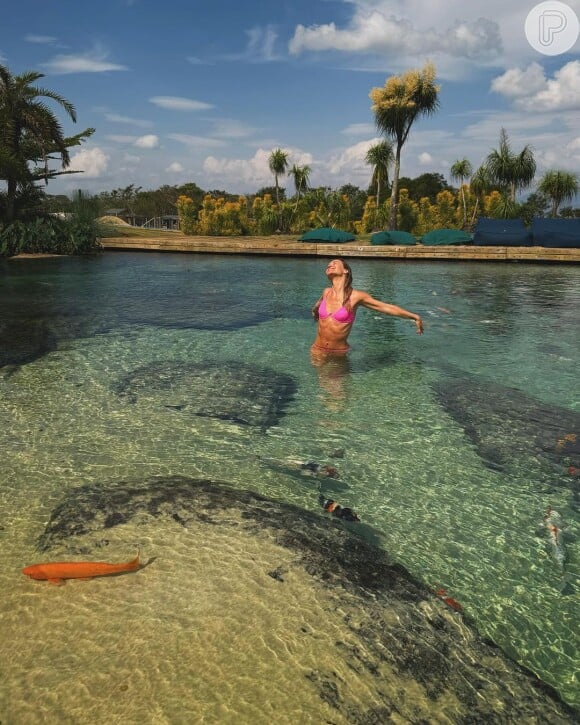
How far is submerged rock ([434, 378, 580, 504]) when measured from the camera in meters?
4.70

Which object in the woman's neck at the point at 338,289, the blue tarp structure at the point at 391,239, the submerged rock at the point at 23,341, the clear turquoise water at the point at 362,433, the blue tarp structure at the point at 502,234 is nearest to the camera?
the clear turquoise water at the point at 362,433

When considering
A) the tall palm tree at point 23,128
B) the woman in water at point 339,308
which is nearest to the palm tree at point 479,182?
the tall palm tree at point 23,128

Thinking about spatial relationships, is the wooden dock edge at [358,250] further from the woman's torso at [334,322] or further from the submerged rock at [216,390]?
the submerged rock at [216,390]

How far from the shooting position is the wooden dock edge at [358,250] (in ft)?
76.5

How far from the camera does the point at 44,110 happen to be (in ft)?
80.3

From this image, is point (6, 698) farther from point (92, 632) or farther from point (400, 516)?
point (400, 516)

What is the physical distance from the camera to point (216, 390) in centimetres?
650

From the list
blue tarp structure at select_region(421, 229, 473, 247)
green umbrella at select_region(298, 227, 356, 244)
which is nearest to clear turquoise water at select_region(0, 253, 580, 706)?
blue tarp structure at select_region(421, 229, 473, 247)

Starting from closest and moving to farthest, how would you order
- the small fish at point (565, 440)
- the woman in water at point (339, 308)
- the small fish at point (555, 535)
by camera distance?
the small fish at point (555, 535) → the small fish at point (565, 440) → the woman in water at point (339, 308)

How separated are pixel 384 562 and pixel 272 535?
718mm

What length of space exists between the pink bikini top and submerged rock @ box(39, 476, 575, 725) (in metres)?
4.01

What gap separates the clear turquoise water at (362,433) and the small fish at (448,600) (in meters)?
0.05

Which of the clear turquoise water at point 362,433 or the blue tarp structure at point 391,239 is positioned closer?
the clear turquoise water at point 362,433

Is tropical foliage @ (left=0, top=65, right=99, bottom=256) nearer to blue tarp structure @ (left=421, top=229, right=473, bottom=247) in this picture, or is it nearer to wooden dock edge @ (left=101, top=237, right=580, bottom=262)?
wooden dock edge @ (left=101, top=237, right=580, bottom=262)
